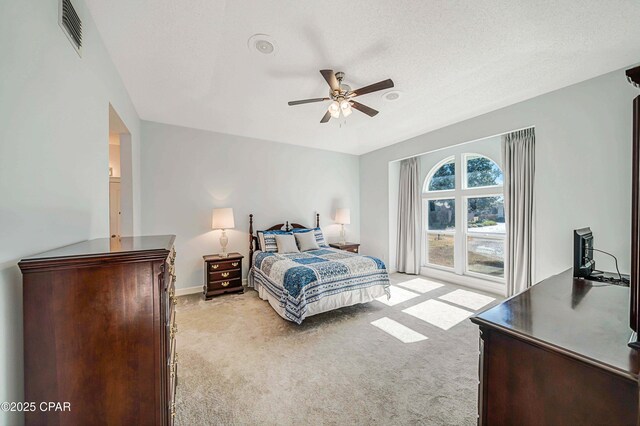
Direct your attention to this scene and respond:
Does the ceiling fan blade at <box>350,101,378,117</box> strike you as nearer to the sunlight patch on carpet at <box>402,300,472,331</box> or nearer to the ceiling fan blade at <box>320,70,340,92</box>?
the ceiling fan blade at <box>320,70,340,92</box>

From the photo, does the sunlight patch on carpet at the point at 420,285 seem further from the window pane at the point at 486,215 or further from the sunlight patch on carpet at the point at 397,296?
the window pane at the point at 486,215

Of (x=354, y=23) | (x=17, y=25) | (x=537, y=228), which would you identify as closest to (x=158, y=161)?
(x=17, y=25)

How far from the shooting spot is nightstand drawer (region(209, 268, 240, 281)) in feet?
12.5

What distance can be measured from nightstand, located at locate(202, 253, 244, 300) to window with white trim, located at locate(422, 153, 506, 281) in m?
3.75

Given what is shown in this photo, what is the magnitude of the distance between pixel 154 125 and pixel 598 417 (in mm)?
4980

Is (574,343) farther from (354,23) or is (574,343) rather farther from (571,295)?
(354,23)


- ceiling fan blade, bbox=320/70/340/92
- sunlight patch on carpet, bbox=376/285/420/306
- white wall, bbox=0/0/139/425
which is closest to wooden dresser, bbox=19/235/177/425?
white wall, bbox=0/0/139/425

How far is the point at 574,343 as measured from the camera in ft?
2.85

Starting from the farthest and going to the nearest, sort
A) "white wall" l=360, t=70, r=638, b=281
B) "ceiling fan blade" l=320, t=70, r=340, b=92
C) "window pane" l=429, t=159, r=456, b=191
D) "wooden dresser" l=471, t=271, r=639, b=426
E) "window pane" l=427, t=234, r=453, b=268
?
"window pane" l=427, t=234, r=453, b=268, "window pane" l=429, t=159, r=456, b=191, "white wall" l=360, t=70, r=638, b=281, "ceiling fan blade" l=320, t=70, r=340, b=92, "wooden dresser" l=471, t=271, r=639, b=426

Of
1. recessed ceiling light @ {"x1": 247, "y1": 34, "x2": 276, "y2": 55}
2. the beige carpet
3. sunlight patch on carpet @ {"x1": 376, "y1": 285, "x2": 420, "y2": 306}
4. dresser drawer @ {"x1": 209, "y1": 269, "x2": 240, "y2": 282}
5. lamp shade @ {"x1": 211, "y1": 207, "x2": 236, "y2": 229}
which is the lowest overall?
the beige carpet

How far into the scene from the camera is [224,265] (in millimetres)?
3885

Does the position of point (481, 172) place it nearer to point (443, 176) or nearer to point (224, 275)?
point (443, 176)

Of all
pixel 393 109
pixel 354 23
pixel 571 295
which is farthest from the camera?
pixel 393 109

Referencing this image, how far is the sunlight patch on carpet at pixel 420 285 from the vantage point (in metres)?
4.21
